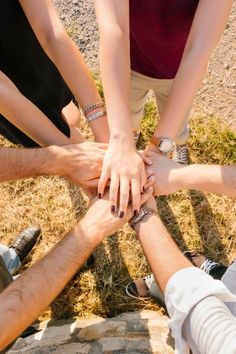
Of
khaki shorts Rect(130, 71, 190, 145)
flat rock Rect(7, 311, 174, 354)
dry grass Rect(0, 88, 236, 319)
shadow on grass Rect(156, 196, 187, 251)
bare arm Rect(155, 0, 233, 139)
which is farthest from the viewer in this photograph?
shadow on grass Rect(156, 196, 187, 251)

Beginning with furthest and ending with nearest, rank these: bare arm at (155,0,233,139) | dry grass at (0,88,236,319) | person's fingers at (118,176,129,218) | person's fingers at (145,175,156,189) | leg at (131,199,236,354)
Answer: dry grass at (0,88,236,319) < person's fingers at (145,175,156,189) < person's fingers at (118,176,129,218) < bare arm at (155,0,233,139) < leg at (131,199,236,354)

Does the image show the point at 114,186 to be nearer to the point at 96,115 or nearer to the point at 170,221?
the point at 96,115

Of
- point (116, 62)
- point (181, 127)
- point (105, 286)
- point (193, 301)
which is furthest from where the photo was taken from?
point (105, 286)

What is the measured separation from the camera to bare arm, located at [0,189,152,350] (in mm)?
1358

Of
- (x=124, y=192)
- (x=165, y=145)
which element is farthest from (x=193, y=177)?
(x=124, y=192)

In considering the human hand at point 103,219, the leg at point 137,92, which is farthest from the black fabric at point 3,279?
the leg at point 137,92

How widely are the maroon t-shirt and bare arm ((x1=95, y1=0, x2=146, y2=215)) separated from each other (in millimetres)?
140

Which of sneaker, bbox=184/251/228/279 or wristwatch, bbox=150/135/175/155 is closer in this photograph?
wristwatch, bbox=150/135/175/155

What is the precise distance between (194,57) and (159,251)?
704mm

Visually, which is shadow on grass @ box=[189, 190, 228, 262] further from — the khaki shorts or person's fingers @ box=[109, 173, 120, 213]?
person's fingers @ box=[109, 173, 120, 213]

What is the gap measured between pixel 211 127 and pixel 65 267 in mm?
1687

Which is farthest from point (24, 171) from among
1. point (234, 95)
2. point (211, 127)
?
point (234, 95)

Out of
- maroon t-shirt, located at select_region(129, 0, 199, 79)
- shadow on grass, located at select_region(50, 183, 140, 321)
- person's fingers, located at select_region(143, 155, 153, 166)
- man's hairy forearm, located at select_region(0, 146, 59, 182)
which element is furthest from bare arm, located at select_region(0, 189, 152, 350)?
shadow on grass, located at select_region(50, 183, 140, 321)

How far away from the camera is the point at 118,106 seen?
160 centimetres
